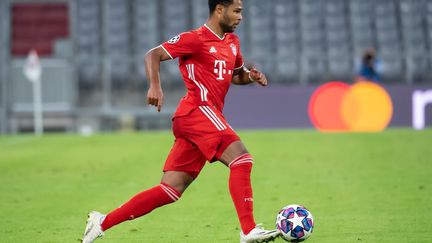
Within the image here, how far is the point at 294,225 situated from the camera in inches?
314

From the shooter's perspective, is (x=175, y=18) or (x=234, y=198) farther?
(x=175, y=18)

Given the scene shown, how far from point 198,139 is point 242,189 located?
1.78 ft

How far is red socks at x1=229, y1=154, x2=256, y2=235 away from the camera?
766 centimetres

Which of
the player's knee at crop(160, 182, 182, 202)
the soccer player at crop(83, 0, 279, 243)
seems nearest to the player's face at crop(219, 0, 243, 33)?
the soccer player at crop(83, 0, 279, 243)

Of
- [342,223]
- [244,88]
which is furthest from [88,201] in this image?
[244,88]

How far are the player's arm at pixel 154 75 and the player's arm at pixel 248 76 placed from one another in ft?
3.20

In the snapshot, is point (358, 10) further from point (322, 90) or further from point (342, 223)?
point (342, 223)

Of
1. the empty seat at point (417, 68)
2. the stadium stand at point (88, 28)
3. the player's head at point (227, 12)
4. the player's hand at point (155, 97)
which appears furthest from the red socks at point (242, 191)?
the stadium stand at point (88, 28)

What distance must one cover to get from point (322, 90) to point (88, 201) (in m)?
15.2

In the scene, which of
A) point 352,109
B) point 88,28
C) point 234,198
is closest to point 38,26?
point 88,28

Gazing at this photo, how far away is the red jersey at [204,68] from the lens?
7.90m

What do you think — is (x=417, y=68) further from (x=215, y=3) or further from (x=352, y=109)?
(x=215, y=3)

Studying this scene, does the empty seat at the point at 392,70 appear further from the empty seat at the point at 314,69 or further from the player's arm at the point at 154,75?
the player's arm at the point at 154,75

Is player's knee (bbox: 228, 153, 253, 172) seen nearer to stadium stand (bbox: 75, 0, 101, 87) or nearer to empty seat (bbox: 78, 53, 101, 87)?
empty seat (bbox: 78, 53, 101, 87)
